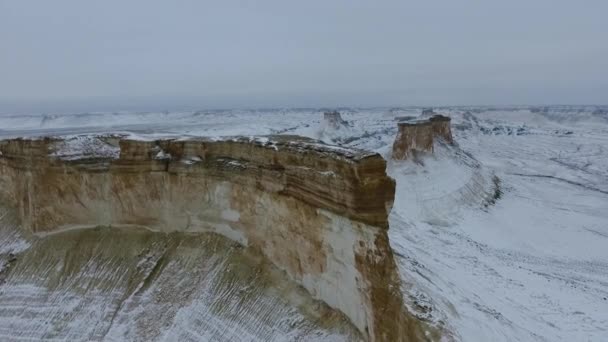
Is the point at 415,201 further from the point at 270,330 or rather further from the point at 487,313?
the point at 270,330

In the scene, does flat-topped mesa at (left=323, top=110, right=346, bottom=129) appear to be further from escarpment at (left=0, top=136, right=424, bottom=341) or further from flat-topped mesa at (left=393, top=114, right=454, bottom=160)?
escarpment at (left=0, top=136, right=424, bottom=341)

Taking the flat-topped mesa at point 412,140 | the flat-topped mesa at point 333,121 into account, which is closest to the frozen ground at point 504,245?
the flat-topped mesa at point 412,140

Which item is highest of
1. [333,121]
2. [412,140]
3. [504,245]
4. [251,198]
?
[251,198]

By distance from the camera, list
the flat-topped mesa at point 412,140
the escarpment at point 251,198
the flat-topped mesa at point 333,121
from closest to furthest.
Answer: the escarpment at point 251,198 → the flat-topped mesa at point 412,140 → the flat-topped mesa at point 333,121

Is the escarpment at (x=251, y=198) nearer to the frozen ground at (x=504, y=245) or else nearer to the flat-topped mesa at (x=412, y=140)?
the frozen ground at (x=504, y=245)

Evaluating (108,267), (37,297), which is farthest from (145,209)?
(37,297)

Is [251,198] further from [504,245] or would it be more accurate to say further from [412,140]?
[412,140]

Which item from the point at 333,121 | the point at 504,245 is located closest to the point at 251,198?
the point at 504,245

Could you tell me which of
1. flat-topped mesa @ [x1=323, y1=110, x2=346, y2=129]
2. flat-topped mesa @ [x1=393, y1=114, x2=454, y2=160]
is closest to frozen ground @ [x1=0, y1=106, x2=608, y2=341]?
flat-topped mesa @ [x1=393, y1=114, x2=454, y2=160]
